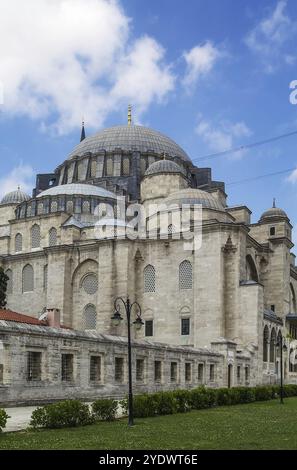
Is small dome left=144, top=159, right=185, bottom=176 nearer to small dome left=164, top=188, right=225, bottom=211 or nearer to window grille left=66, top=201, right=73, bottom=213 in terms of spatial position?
small dome left=164, top=188, right=225, bottom=211

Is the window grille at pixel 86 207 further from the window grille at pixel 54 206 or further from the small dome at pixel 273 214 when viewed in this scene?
the small dome at pixel 273 214

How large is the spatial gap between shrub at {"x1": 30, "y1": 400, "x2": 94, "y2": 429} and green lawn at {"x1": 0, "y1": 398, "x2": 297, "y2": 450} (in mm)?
349

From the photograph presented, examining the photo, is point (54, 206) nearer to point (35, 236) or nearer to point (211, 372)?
point (35, 236)

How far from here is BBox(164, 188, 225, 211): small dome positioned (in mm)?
44844

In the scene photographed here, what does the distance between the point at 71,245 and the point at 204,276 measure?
10.6 m

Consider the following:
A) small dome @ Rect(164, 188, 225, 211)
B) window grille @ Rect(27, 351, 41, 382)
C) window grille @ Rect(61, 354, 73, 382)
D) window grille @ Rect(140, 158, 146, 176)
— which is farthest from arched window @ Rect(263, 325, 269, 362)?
window grille @ Rect(27, 351, 41, 382)

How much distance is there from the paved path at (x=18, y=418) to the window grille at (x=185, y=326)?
23027 millimetres

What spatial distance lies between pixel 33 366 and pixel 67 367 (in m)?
1.80

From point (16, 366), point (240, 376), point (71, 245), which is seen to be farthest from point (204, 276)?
point (16, 366)

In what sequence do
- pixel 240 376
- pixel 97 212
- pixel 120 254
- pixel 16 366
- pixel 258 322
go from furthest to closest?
1. pixel 97 212
2. pixel 120 254
3. pixel 258 322
4. pixel 240 376
5. pixel 16 366

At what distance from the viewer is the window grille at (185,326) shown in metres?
40.2

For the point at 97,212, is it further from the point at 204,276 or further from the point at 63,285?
the point at 204,276

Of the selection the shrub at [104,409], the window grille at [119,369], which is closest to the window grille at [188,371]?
the window grille at [119,369]

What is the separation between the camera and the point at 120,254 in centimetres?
4203
